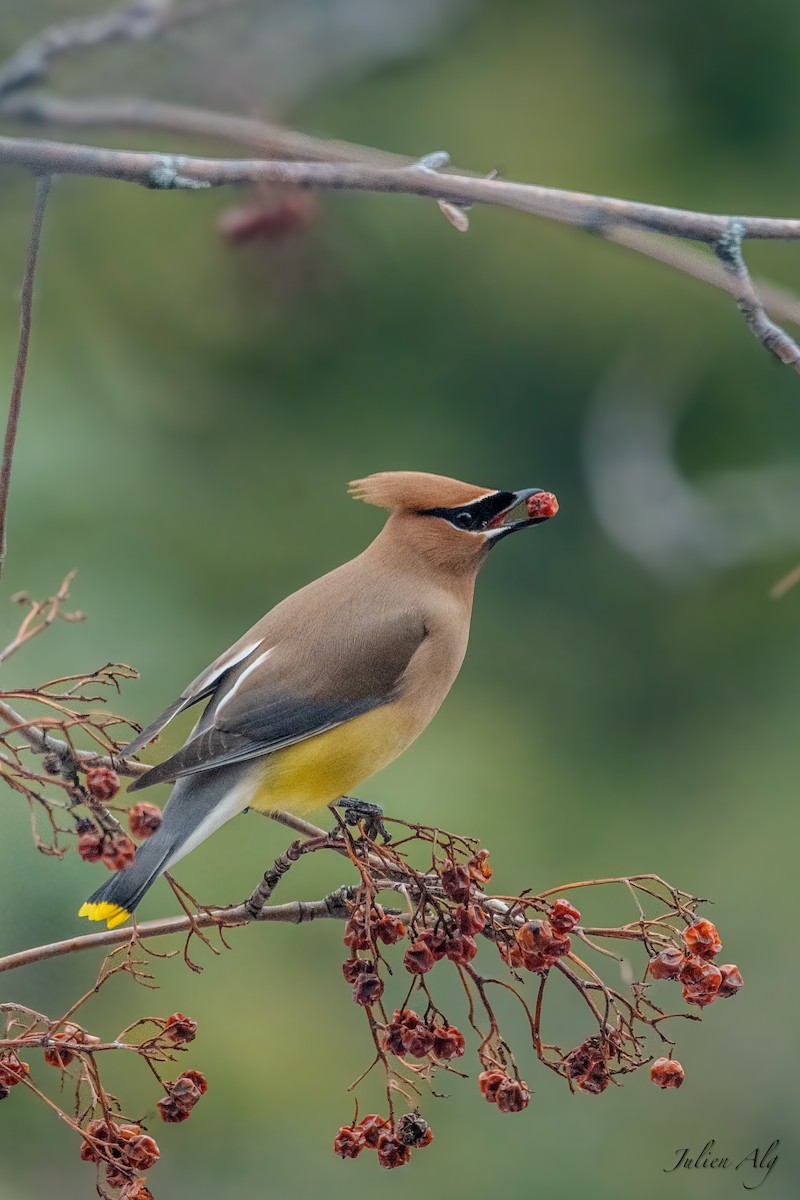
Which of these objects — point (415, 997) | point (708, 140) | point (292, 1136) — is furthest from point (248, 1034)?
point (708, 140)

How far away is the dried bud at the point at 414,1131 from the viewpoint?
156 centimetres

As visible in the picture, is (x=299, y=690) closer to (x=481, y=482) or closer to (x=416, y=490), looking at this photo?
(x=416, y=490)

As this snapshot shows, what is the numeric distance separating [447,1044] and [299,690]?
19.0 inches

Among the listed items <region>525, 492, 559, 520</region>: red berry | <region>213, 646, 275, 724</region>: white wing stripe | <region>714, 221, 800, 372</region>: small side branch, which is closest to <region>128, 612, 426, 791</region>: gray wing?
<region>213, 646, 275, 724</region>: white wing stripe

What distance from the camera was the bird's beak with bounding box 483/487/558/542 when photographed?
175cm

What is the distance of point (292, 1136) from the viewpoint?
3.63 m

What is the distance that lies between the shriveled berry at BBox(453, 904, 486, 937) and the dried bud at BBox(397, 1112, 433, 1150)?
0.71ft

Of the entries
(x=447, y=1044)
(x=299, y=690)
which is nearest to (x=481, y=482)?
(x=299, y=690)

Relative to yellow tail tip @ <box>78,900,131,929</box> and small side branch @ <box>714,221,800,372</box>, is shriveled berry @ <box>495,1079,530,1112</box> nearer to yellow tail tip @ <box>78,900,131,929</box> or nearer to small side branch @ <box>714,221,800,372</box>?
yellow tail tip @ <box>78,900,131,929</box>

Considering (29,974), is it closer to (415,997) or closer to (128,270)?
(415,997)

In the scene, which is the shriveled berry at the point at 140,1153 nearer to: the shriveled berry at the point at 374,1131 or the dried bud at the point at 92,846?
the shriveled berry at the point at 374,1131

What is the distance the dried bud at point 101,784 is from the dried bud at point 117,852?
4 centimetres

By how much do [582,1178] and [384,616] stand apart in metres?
2.60

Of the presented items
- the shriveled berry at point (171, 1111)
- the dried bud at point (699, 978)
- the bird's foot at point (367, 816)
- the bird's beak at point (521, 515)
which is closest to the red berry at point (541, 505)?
the bird's beak at point (521, 515)
